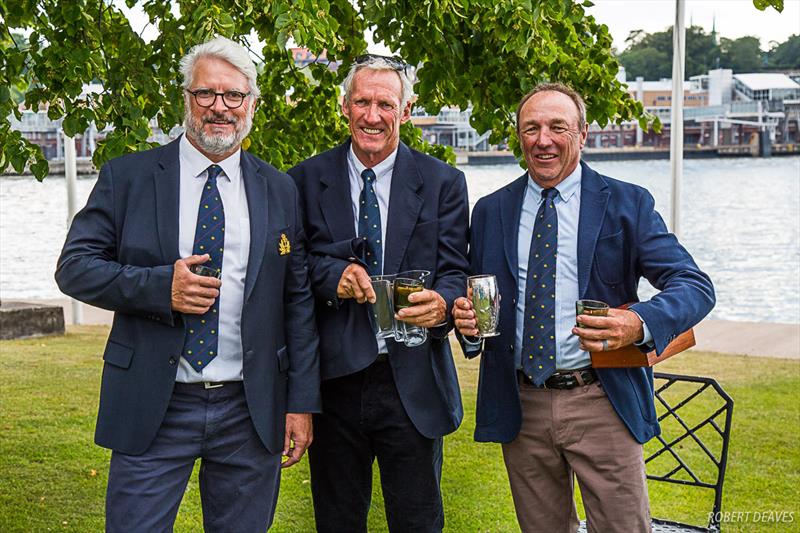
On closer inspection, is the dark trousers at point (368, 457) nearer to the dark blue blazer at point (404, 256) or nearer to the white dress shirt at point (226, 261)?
the dark blue blazer at point (404, 256)

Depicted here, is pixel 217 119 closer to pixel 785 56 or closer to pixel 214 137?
pixel 214 137

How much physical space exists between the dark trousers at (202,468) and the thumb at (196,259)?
0.43 m

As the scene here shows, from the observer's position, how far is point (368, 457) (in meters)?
3.82

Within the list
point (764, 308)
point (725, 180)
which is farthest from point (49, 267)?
point (725, 180)

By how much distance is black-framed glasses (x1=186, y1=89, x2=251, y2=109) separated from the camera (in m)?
3.31

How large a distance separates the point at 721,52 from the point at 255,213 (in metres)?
64.8

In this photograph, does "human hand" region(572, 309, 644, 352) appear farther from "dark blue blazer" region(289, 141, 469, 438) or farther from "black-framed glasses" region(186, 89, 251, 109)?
"black-framed glasses" region(186, 89, 251, 109)

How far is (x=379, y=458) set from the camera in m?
3.79

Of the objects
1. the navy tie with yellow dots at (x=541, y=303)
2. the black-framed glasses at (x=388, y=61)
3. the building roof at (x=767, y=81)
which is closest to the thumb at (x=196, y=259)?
the black-framed glasses at (x=388, y=61)

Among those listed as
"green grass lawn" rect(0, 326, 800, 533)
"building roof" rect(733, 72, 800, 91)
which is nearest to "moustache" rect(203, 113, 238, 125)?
"green grass lawn" rect(0, 326, 800, 533)

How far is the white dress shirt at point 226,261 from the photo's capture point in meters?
3.29

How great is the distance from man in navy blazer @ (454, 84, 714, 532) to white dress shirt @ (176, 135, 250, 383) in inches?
28.9

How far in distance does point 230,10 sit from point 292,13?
0.67 metres

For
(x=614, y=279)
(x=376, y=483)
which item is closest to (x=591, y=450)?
(x=614, y=279)
